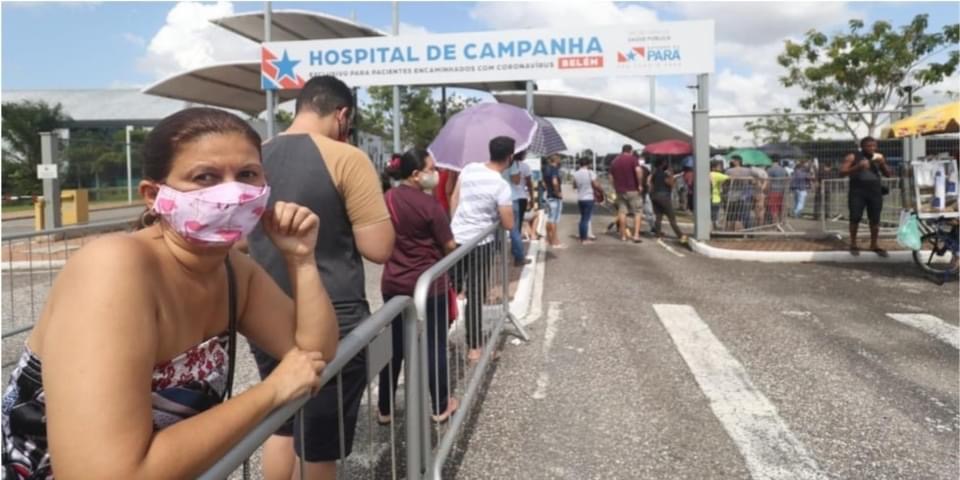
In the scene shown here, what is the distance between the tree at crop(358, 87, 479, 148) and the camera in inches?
1262

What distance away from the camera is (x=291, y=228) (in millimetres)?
1621

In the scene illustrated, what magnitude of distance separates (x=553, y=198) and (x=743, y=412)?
369 inches

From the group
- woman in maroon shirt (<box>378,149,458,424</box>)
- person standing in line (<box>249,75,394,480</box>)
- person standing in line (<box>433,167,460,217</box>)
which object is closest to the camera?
person standing in line (<box>249,75,394,480</box>)

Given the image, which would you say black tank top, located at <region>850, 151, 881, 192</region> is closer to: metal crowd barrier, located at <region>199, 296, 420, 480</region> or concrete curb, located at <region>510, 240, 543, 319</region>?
concrete curb, located at <region>510, 240, 543, 319</region>

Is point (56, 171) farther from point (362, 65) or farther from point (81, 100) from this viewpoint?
point (81, 100)

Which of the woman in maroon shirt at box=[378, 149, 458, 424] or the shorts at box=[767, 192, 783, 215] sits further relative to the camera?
the shorts at box=[767, 192, 783, 215]

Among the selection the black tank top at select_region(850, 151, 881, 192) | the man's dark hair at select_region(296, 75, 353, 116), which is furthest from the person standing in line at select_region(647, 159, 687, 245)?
the man's dark hair at select_region(296, 75, 353, 116)

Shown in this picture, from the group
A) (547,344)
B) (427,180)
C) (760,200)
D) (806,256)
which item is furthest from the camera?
(760,200)

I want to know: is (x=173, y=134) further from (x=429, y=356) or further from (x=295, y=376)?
(x=429, y=356)

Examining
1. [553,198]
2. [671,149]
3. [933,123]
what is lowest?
[553,198]

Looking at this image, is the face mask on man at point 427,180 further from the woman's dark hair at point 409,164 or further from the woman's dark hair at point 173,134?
the woman's dark hair at point 173,134

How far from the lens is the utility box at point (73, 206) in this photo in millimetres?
15766

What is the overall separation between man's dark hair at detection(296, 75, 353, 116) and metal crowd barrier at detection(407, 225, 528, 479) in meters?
0.80

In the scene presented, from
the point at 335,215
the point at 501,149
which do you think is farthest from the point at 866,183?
the point at 335,215
